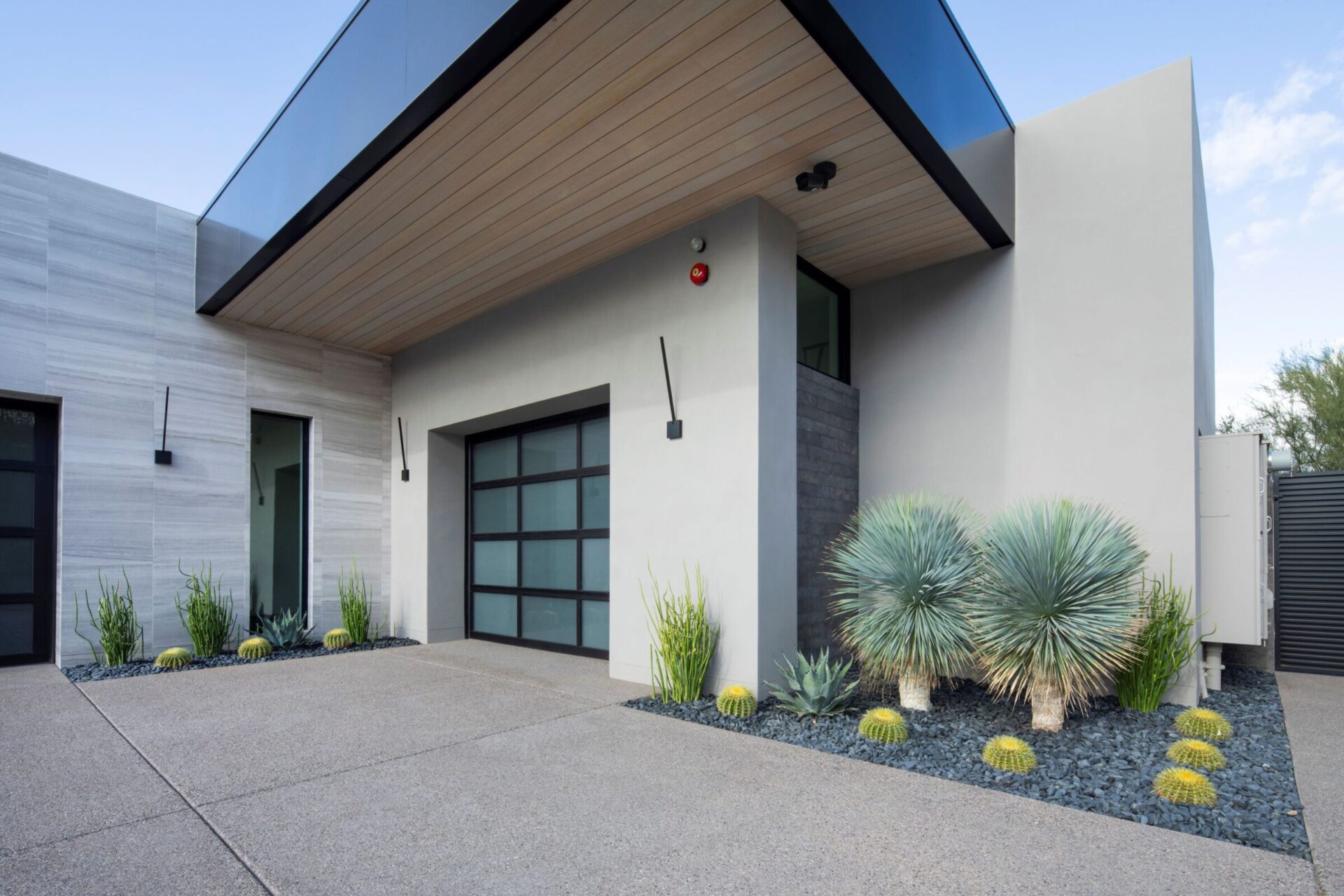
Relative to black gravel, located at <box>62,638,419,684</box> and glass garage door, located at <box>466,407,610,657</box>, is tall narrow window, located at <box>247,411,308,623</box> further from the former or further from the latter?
glass garage door, located at <box>466,407,610,657</box>

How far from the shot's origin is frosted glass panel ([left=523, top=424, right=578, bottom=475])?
605cm

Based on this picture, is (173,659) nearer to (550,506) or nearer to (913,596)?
(550,506)

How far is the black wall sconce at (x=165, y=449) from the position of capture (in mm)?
5863

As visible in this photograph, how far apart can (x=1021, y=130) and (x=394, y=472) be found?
6.31m

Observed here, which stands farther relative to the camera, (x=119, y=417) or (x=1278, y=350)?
(x=1278, y=350)

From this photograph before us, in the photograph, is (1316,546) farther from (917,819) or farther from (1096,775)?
(917,819)

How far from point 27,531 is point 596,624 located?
176 inches

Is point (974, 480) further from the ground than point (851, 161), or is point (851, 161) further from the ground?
point (851, 161)

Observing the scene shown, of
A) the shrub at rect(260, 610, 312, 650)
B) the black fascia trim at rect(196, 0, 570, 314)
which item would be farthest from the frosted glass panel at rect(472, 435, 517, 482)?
the black fascia trim at rect(196, 0, 570, 314)

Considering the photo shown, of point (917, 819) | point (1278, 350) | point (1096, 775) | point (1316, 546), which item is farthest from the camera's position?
point (1278, 350)

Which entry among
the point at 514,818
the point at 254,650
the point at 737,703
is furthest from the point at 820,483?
the point at 254,650

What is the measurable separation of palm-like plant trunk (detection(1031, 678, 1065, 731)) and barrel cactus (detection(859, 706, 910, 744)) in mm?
678

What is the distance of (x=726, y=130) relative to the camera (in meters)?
3.55

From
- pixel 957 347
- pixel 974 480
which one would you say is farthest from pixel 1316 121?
pixel 974 480
